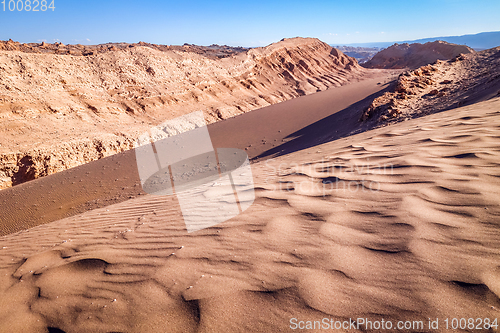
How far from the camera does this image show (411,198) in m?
2.04

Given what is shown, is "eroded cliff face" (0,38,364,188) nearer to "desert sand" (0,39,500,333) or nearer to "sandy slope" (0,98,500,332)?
"desert sand" (0,39,500,333)

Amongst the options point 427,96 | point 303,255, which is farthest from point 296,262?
point 427,96

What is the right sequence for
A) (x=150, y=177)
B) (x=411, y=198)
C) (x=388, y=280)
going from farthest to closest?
(x=150, y=177) < (x=411, y=198) < (x=388, y=280)

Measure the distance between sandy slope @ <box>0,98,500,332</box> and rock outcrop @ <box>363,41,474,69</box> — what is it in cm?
3422

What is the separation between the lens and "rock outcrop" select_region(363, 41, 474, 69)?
94.8 ft

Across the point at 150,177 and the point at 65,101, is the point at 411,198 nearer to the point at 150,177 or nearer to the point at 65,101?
the point at 150,177

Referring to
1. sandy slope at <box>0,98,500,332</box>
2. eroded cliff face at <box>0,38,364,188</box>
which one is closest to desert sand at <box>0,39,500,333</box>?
sandy slope at <box>0,98,500,332</box>

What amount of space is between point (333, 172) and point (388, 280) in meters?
1.89

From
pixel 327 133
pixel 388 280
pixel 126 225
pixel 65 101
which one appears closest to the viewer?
pixel 388 280

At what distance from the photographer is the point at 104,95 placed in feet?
41.4

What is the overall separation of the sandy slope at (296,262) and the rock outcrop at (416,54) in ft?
112

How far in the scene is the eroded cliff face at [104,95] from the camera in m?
8.98

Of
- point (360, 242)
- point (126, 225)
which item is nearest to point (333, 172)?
point (360, 242)

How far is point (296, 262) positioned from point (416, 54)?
4103 cm
